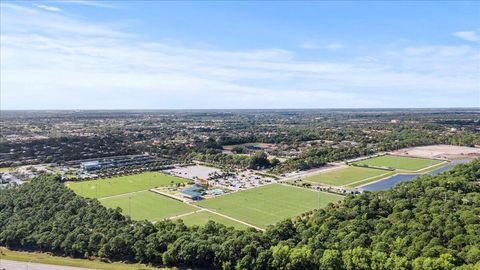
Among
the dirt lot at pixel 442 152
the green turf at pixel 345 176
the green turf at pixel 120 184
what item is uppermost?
the dirt lot at pixel 442 152

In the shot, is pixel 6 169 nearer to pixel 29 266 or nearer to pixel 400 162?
pixel 29 266

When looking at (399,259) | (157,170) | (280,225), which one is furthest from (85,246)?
(157,170)

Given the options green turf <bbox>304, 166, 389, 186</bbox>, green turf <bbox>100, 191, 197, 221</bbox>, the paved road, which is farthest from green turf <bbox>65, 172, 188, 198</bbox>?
green turf <bbox>304, 166, 389, 186</bbox>

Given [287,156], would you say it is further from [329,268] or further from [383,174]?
[329,268]

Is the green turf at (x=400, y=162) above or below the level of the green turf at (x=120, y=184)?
above

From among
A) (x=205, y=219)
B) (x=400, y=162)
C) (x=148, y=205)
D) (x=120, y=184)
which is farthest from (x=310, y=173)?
(x=120, y=184)

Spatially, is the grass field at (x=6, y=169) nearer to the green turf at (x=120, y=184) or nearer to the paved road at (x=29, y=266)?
the green turf at (x=120, y=184)

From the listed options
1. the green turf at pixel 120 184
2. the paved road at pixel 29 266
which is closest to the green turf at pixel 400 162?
the green turf at pixel 120 184
